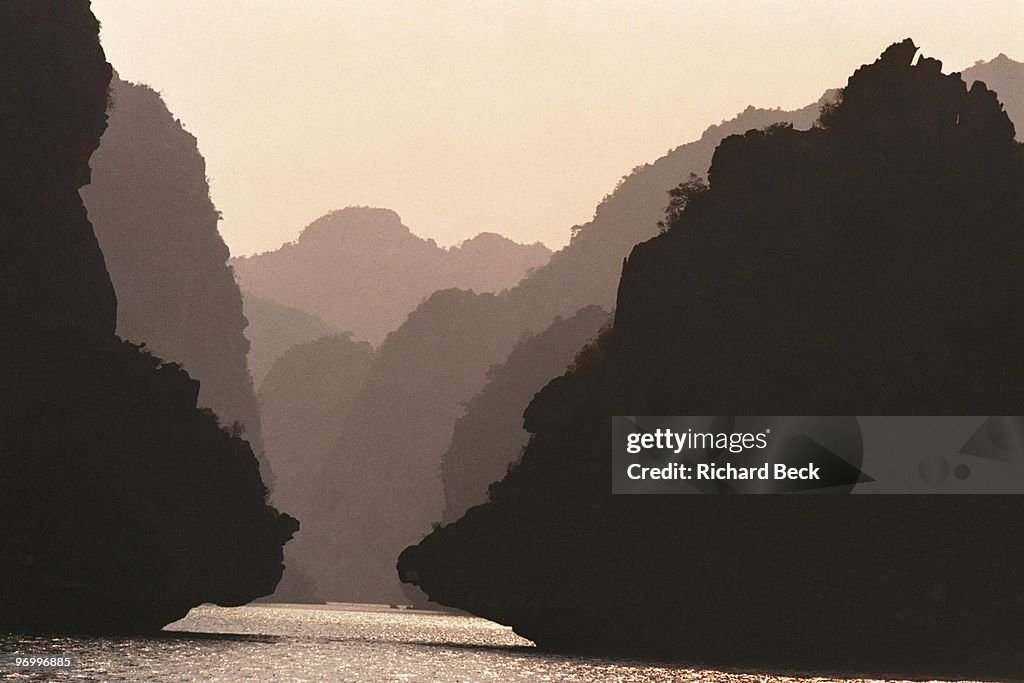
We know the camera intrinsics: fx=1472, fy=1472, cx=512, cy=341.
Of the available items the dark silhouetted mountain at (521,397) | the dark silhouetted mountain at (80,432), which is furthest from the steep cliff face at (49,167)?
the dark silhouetted mountain at (521,397)

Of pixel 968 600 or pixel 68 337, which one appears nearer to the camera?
pixel 968 600

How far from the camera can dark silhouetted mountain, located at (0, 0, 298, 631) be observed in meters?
72.1

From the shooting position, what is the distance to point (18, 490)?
7125 centimetres

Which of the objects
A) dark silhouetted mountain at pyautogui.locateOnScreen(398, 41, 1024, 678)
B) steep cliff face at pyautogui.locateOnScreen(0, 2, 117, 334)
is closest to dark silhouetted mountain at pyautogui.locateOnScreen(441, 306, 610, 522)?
dark silhouetted mountain at pyautogui.locateOnScreen(398, 41, 1024, 678)

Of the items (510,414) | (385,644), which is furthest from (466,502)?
(385,644)

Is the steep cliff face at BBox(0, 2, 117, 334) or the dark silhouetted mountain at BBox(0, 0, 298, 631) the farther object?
the steep cliff face at BBox(0, 2, 117, 334)

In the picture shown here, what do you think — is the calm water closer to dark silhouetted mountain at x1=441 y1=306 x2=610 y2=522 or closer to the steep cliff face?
the steep cliff face

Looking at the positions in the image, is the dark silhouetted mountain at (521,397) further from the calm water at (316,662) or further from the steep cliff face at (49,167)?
the steep cliff face at (49,167)

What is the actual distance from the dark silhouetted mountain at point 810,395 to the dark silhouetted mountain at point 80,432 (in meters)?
13.5

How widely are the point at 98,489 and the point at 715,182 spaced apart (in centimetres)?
3745

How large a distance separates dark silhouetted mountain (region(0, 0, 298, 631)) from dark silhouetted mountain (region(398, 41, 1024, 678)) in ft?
44.3

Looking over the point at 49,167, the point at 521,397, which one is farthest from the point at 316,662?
the point at 521,397

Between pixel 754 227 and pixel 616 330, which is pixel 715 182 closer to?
pixel 754 227

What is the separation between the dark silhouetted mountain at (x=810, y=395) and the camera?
72.1 metres
